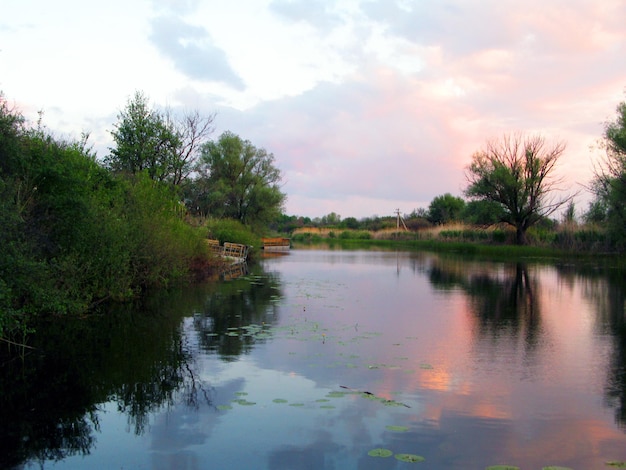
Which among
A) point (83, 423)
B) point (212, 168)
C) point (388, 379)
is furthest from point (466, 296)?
point (212, 168)

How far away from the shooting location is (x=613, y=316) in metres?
15.4

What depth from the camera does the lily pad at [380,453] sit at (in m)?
6.11

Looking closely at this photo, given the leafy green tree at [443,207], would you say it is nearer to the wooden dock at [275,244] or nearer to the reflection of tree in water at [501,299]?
the wooden dock at [275,244]

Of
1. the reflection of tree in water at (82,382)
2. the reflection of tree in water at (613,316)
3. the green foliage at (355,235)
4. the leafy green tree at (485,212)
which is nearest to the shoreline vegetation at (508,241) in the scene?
the leafy green tree at (485,212)

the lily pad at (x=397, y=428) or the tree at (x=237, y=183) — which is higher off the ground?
the tree at (x=237, y=183)

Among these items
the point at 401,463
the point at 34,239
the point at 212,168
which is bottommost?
the point at 401,463

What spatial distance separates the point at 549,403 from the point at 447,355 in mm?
2927

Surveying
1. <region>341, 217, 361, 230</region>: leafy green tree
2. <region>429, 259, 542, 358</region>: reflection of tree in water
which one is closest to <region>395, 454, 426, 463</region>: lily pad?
<region>429, 259, 542, 358</region>: reflection of tree in water

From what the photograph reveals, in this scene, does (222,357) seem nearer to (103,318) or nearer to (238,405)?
(238,405)

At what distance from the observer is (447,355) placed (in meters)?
10.7

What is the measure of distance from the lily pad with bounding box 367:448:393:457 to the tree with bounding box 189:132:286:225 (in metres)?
52.3

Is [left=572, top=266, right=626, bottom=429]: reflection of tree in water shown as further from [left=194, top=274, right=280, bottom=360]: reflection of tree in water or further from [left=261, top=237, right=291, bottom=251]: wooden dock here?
[left=261, top=237, right=291, bottom=251]: wooden dock

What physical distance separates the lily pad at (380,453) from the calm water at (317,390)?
0.31 ft

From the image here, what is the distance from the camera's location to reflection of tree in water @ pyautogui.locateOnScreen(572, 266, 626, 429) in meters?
8.20
